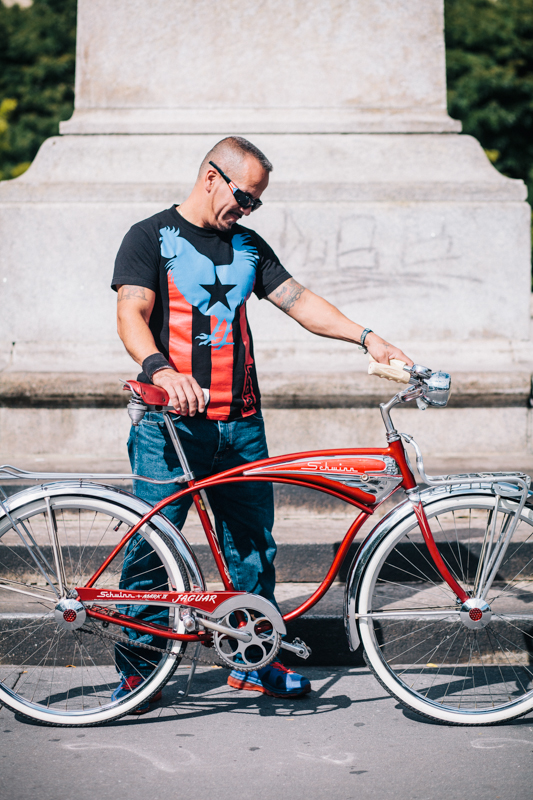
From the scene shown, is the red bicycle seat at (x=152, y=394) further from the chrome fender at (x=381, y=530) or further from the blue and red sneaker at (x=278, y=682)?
the blue and red sneaker at (x=278, y=682)

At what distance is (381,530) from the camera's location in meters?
3.02

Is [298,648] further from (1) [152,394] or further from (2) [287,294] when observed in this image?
(2) [287,294]

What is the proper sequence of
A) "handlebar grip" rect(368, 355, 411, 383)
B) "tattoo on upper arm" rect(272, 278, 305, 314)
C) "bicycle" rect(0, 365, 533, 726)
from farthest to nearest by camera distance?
"tattoo on upper arm" rect(272, 278, 305, 314), "bicycle" rect(0, 365, 533, 726), "handlebar grip" rect(368, 355, 411, 383)

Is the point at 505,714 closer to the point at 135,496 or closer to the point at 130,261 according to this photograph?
the point at 135,496

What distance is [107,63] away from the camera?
5945mm

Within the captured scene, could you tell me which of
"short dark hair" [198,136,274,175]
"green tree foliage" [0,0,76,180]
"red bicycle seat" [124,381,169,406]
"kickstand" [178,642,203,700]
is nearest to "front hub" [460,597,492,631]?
"kickstand" [178,642,203,700]

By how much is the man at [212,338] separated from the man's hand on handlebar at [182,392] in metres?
0.19

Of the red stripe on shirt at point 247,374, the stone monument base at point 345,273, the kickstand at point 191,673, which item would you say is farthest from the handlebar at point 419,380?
the stone monument base at point 345,273

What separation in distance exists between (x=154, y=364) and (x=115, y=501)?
1.71 feet

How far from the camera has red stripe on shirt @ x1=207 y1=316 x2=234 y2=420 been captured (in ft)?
→ 10.4

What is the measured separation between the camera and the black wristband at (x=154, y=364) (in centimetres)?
288

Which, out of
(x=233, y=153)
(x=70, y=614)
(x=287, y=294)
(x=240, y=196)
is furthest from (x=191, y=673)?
(x=233, y=153)

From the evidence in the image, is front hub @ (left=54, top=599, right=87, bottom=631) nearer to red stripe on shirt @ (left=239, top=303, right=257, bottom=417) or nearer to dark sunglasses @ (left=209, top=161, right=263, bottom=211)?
red stripe on shirt @ (left=239, top=303, right=257, bottom=417)

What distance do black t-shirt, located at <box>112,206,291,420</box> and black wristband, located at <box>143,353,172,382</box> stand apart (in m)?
0.25
